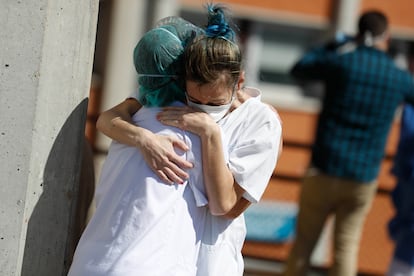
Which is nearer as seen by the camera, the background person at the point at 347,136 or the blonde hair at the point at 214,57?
the blonde hair at the point at 214,57

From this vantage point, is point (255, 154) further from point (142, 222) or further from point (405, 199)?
point (405, 199)

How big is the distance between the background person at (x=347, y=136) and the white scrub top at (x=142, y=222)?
3.16m

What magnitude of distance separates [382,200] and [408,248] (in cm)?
334

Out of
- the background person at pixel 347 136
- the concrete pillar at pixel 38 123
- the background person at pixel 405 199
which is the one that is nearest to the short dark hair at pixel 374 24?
the background person at pixel 347 136

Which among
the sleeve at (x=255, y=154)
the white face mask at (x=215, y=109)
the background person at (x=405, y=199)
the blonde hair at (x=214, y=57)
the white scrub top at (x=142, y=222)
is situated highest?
the blonde hair at (x=214, y=57)

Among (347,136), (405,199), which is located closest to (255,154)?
(347,136)

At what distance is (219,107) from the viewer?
3.03 meters

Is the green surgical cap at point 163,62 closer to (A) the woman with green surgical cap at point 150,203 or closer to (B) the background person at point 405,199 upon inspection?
(A) the woman with green surgical cap at point 150,203

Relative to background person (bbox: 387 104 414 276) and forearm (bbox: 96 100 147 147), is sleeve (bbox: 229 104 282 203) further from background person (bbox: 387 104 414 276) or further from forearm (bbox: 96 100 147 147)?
background person (bbox: 387 104 414 276)

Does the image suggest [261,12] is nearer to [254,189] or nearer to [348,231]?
[348,231]

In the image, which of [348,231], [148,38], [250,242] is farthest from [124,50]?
[148,38]

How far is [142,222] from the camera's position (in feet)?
9.48

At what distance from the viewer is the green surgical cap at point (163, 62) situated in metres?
3.01

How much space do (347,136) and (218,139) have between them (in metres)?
3.24
